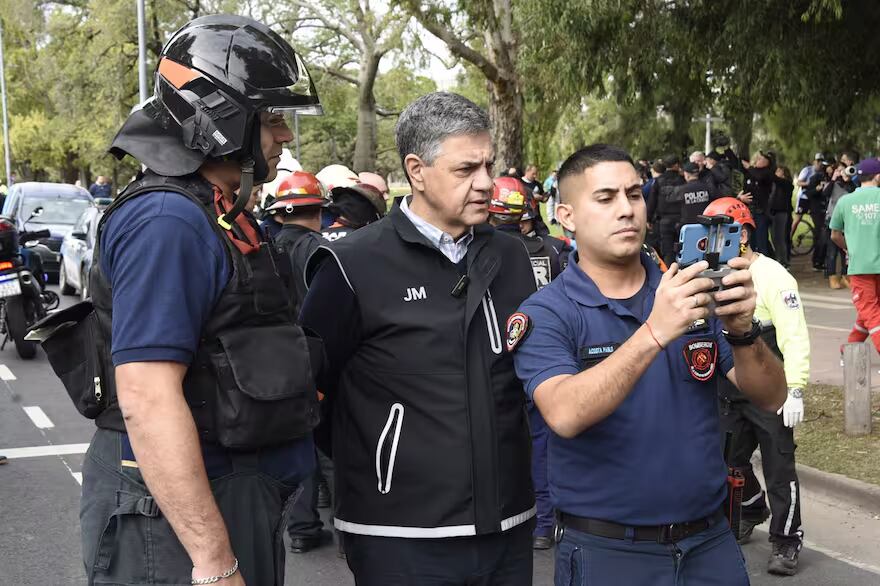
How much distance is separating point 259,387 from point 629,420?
0.97 meters

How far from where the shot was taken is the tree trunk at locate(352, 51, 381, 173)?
112ft

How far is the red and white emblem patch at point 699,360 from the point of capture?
9.12ft

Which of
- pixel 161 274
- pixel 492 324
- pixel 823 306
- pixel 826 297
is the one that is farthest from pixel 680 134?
pixel 161 274

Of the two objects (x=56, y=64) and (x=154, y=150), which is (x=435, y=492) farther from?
(x=56, y=64)

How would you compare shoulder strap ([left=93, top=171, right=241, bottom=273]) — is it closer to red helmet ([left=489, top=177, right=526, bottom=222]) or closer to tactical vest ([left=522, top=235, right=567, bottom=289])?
tactical vest ([left=522, top=235, right=567, bottom=289])

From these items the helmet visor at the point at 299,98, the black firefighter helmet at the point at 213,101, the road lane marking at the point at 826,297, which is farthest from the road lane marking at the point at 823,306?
the black firefighter helmet at the point at 213,101

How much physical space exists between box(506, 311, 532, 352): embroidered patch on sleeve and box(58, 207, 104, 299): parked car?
13.2 meters

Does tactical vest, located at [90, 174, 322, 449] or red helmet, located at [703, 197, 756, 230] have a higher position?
red helmet, located at [703, 197, 756, 230]

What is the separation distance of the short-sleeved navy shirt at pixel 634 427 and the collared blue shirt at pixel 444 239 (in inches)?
14.4

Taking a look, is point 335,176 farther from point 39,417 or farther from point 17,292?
point 39,417

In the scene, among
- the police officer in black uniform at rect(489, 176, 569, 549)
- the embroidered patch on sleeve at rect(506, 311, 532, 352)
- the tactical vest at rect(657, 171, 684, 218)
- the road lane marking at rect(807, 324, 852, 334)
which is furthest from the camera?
the tactical vest at rect(657, 171, 684, 218)

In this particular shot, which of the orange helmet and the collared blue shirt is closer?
the collared blue shirt

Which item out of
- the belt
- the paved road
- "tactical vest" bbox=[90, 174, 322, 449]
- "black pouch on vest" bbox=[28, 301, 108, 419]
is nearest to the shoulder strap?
"tactical vest" bbox=[90, 174, 322, 449]

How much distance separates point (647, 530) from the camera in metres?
2.76
